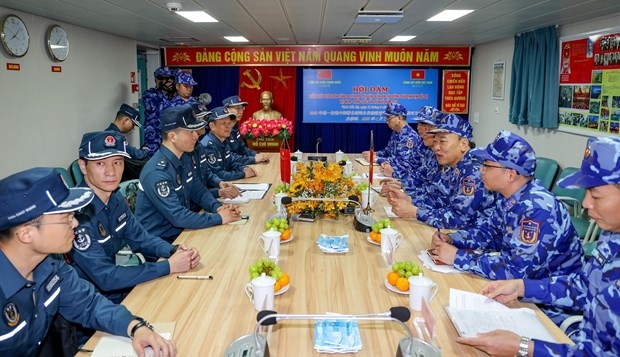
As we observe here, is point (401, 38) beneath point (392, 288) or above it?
above

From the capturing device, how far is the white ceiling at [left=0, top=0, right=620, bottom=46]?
4051 millimetres

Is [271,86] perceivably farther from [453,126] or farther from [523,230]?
[523,230]

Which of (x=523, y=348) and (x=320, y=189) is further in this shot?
(x=320, y=189)

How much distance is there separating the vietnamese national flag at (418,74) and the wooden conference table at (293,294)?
5.89 meters

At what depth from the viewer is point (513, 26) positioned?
5.54m

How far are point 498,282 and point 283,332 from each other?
33.3 inches

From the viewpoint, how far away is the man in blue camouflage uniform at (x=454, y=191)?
2.86 meters

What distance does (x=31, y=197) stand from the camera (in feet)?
4.81

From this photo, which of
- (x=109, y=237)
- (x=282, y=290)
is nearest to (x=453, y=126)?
(x=282, y=290)

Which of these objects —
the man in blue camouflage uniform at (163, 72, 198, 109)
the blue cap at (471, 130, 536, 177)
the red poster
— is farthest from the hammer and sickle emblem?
the blue cap at (471, 130, 536, 177)

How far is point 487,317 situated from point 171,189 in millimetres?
1917

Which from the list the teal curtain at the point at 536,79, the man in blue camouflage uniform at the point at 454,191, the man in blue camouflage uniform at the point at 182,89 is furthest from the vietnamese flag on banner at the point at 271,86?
the man in blue camouflage uniform at the point at 454,191

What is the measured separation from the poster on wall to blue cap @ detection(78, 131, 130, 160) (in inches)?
173

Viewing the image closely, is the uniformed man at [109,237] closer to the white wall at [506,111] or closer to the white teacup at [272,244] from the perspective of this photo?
the white teacup at [272,244]
